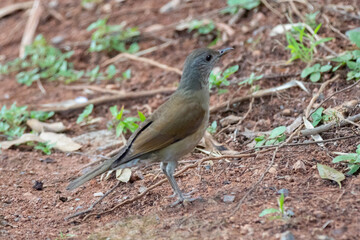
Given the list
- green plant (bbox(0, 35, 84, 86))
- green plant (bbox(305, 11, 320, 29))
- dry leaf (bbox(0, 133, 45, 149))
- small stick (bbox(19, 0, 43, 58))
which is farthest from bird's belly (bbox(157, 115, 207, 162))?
small stick (bbox(19, 0, 43, 58))

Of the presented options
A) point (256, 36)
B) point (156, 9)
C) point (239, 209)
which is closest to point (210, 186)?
point (239, 209)

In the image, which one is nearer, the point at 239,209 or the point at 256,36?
the point at 239,209

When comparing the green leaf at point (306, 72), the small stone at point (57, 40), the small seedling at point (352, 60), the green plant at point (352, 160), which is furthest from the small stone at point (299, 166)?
the small stone at point (57, 40)

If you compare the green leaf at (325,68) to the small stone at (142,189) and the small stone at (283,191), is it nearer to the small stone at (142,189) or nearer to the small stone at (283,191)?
the small stone at (283,191)

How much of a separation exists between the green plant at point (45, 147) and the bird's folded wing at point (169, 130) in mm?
2079

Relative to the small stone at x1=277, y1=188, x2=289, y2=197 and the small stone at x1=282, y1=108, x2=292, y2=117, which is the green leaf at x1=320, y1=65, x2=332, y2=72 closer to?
the small stone at x1=282, y1=108, x2=292, y2=117

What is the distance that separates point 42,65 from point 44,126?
2402 millimetres

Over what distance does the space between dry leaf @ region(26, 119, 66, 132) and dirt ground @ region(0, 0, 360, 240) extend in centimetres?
16

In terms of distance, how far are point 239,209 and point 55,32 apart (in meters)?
7.27

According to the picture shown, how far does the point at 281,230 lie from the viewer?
3883 mm

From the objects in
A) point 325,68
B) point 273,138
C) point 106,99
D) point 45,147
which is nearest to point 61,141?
point 45,147

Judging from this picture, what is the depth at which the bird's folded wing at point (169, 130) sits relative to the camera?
4.95 meters

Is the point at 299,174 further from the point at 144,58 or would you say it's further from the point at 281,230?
the point at 144,58

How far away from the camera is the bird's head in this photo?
5.31 meters
